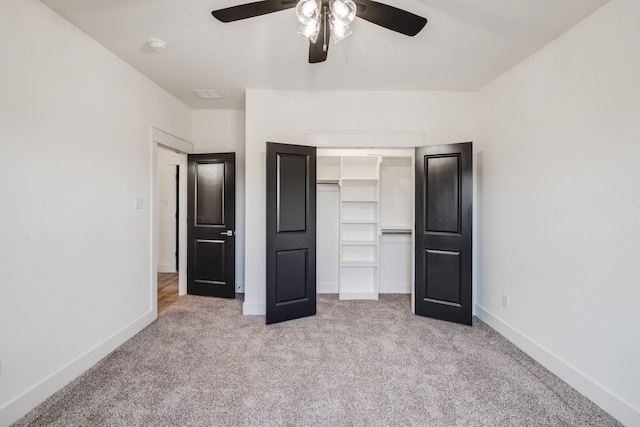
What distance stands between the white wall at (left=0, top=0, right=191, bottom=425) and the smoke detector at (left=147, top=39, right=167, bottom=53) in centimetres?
45

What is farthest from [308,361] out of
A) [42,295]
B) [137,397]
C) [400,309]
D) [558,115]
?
[558,115]

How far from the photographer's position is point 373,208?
390 cm

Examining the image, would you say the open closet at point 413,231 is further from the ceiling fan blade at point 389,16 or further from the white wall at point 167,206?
the white wall at point 167,206

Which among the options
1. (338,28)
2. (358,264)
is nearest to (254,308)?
(358,264)

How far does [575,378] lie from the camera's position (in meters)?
1.98

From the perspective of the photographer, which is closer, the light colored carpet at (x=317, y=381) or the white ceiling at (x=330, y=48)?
the light colored carpet at (x=317, y=381)

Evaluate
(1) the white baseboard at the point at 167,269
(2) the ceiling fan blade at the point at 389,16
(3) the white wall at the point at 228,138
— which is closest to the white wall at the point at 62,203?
(3) the white wall at the point at 228,138

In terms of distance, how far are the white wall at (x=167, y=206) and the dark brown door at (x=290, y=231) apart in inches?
118

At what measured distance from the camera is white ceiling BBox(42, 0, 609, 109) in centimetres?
190

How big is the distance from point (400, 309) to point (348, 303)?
66cm

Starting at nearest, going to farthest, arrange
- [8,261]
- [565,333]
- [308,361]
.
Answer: [8,261], [565,333], [308,361]

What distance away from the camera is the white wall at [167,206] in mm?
5070

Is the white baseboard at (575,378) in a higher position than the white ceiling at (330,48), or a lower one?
lower

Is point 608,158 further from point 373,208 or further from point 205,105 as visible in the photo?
point 205,105
